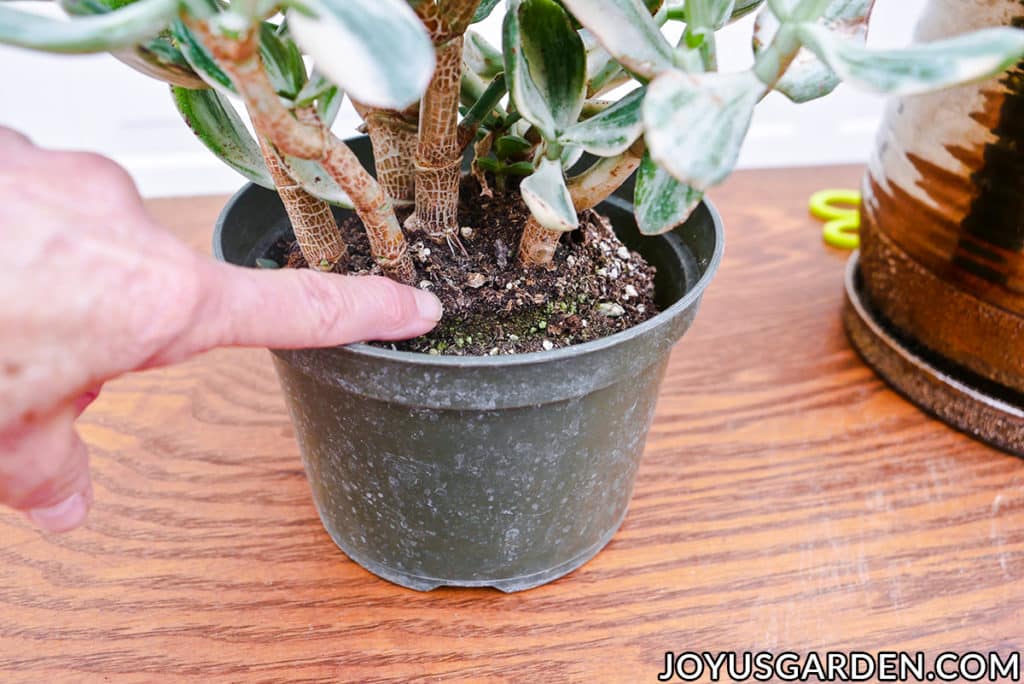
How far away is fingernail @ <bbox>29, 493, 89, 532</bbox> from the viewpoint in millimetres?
326

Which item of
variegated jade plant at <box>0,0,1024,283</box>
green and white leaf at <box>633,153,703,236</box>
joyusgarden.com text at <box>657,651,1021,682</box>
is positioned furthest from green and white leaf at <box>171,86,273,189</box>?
joyusgarden.com text at <box>657,651,1021,682</box>

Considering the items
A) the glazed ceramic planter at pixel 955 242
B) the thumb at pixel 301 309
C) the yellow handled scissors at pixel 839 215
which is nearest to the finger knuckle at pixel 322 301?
the thumb at pixel 301 309

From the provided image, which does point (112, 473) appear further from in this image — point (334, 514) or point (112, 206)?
point (112, 206)

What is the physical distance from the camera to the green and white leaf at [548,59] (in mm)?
385

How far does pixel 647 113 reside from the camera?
0.90ft

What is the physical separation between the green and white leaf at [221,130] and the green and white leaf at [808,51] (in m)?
0.28

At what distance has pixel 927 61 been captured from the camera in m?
0.26

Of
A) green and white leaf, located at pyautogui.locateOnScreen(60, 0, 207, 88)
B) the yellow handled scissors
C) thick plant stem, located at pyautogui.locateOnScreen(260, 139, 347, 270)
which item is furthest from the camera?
the yellow handled scissors

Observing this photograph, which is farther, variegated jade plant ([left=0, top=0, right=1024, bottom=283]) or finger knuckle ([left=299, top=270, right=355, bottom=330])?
finger knuckle ([left=299, top=270, right=355, bottom=330])

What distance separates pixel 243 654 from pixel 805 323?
0.56 meters

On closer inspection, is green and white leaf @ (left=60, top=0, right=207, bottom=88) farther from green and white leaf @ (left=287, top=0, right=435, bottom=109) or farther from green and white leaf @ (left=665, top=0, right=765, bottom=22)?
green and white leaf @ (left=665, top=0, right=765, bottom=22)

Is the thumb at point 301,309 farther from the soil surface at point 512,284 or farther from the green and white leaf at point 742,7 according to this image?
the green and white leaf at point 742,7

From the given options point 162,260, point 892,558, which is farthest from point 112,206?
point 892,558

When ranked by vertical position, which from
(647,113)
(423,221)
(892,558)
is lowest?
(892,558)
